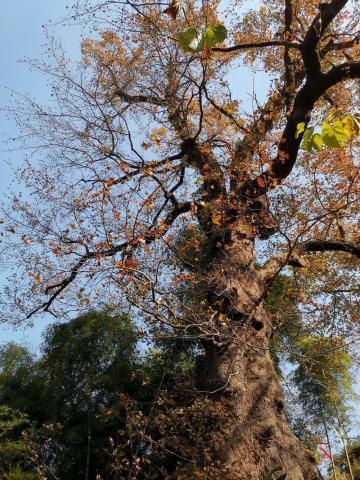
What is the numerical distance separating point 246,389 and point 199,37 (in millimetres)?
3965

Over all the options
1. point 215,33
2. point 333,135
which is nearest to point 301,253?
point 333,135

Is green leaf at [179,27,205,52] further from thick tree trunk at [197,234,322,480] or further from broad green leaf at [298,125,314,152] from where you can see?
thick tree trunk at [197,234,322,480]

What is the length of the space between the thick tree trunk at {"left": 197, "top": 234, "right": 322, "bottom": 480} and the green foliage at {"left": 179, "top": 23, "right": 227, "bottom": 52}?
2882 mm

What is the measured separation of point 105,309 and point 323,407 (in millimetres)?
5599

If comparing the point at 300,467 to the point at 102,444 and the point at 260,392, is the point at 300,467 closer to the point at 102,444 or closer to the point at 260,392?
the point at 260,392

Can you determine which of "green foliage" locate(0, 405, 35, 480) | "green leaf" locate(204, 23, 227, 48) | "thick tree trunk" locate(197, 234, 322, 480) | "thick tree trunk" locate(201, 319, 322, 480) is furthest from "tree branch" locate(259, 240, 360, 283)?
"green leaf" locate(204, 23, 227, 48)

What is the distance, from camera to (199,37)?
4.66 ft

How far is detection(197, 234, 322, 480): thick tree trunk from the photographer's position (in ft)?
12.8

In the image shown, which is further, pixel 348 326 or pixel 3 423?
pixel 348 326

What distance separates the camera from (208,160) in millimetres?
7688

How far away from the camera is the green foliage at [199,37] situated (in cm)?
139

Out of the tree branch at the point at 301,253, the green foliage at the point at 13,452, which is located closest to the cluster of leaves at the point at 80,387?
the green foliage at the point at 13,452

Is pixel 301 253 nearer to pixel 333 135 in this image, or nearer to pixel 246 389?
pixel 246 389

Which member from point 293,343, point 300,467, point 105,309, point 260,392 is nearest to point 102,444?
point 105,309
